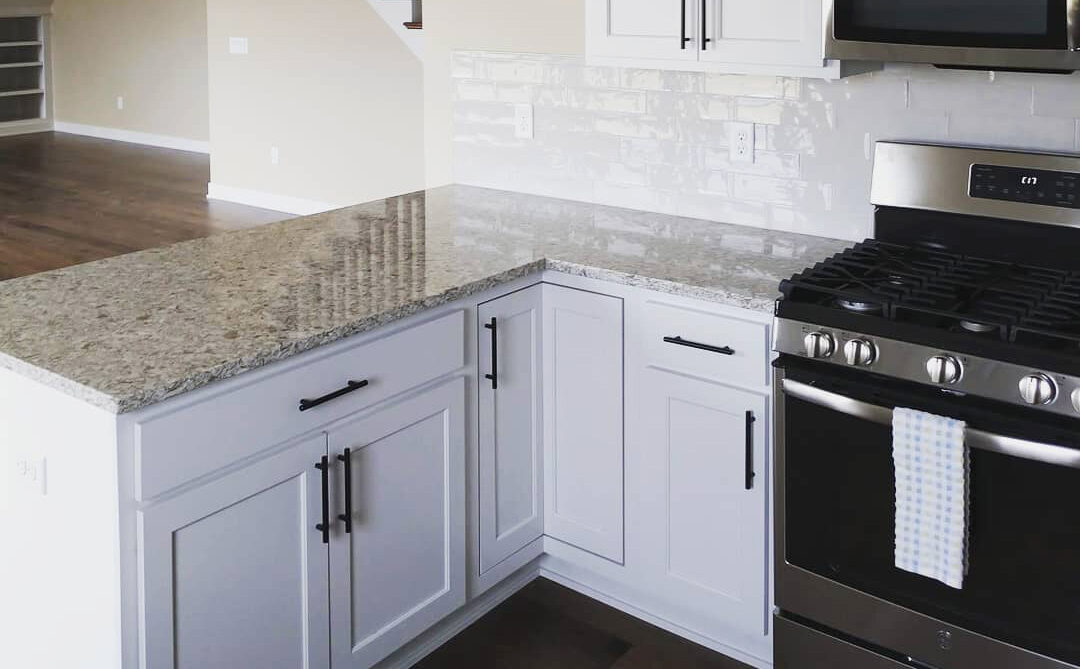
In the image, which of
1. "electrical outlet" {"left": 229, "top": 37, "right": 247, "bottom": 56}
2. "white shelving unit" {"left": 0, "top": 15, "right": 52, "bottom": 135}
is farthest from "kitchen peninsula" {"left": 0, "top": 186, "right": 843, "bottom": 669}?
"white shelving unit" {"left": 0, "top": 15, "right": 52, "bottom": 135}

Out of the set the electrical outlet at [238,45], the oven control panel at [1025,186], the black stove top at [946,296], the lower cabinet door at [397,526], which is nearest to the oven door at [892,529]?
the black stove top at [946,296]

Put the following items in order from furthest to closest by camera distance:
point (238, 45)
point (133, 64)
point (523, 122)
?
point (133, 64)
point (238, 45)
point (523, 122)

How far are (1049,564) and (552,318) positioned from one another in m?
1.24

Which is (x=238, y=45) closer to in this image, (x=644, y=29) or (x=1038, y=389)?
(x=644, y=29)

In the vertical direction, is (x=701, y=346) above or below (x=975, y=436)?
above

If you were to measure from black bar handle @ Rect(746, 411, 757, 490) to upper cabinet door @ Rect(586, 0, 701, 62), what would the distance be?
0.90m

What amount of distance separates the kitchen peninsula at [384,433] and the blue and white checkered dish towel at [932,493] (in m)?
0.38

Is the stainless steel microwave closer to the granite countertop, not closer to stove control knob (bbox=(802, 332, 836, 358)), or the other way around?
the granite countertop

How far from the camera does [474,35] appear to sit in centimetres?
348

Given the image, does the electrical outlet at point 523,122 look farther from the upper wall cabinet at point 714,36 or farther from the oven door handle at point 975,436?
the oven door handle at point 975,436

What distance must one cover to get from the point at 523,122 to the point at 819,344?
148 cm

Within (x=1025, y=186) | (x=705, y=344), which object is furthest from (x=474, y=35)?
(x=1025, y=186)

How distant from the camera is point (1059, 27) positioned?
7.10 feet

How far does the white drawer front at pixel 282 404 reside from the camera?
73.4 inches
